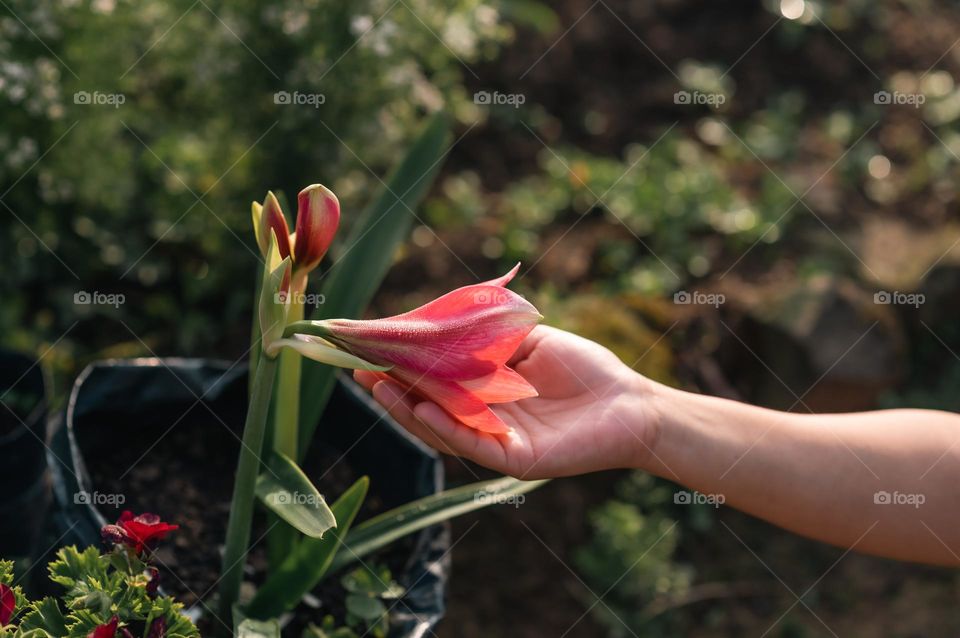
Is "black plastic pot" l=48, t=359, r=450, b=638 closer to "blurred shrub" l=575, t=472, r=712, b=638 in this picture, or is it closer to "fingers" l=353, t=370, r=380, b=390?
"fingers" l=353, t=370, r=380, b=390

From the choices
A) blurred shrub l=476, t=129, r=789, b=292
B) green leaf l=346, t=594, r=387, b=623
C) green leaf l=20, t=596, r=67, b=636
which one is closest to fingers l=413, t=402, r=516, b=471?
green leaf l=346, t=594, r=387, b=623

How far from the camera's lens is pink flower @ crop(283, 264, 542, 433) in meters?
1.28

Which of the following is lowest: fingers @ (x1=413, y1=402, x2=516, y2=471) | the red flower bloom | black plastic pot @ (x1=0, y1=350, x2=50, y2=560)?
black plastic pot @ (x1=0, y1=350, x2=50, y2=560)

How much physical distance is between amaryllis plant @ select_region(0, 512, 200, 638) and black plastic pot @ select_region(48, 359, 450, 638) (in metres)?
0.28

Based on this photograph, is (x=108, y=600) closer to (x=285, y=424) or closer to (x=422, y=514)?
(x=285, y=424)

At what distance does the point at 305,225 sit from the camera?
132 centimetres

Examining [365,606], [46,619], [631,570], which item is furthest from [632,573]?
[46,619]

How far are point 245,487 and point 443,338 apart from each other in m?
0.44

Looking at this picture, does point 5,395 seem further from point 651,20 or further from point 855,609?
point 651,20

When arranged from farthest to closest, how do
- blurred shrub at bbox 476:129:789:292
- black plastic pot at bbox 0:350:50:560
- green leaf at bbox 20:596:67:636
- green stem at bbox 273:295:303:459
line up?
blurred shrub at bbox 476:129:789:292, black plastic pot at bbox 0:350:50:560, green stem at bbox 273:295:303:459, green leaf at bbox 20:596:67:636

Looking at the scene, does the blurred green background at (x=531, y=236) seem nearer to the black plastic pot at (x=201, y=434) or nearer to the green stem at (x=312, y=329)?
the black plastic pot at (x=201, y=434)

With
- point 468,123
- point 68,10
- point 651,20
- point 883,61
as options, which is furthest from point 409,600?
point 883,61

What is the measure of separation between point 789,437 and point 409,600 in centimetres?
79

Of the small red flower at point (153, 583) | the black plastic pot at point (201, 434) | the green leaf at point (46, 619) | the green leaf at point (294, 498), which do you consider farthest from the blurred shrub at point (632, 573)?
the green leaf at point (46, 619)
